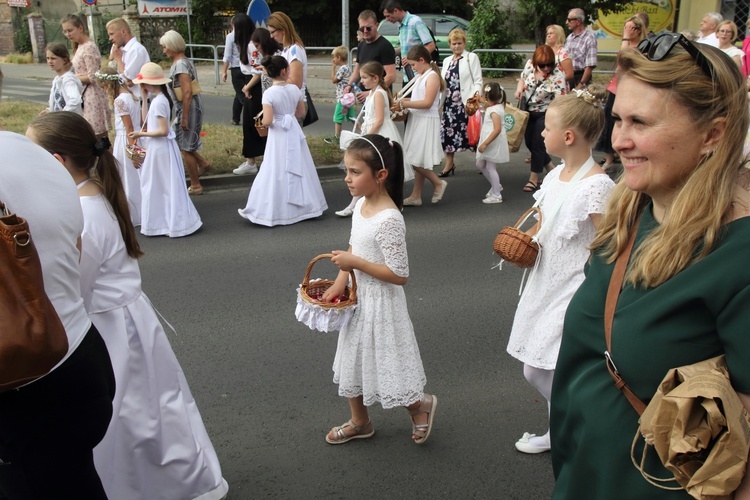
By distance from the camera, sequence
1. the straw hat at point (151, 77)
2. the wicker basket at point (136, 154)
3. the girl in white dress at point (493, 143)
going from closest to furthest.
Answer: the wicker basket at point (136, 154) → the straw hat at point (151, 77) → the girl in white dress at point (493, 143)

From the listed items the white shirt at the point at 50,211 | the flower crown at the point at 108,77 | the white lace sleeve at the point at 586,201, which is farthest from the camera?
the flower crown at the point at 108,77

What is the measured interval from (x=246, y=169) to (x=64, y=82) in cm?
260

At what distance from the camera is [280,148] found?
792 centimetres

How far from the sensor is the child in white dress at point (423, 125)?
→ 8422mm

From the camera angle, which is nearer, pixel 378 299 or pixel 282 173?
pixel 378 299

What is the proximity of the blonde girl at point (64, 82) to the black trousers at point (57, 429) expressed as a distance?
658cm

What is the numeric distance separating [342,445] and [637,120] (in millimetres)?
2631

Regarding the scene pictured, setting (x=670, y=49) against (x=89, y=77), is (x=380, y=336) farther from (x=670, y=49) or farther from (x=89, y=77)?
(x=89, y=77)

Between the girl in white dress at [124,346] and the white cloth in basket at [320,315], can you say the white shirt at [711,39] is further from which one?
the girl in white dress at [124,346]

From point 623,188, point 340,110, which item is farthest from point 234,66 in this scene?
point 623,188

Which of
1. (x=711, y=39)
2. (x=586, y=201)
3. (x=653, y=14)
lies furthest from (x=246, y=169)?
(x=653, y=14)

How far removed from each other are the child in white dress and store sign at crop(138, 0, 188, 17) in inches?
666

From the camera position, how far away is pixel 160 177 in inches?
300

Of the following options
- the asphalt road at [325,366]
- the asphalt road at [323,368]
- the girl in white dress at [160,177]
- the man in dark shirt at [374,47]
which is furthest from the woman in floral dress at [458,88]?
the girl in white dress at [160,177]
